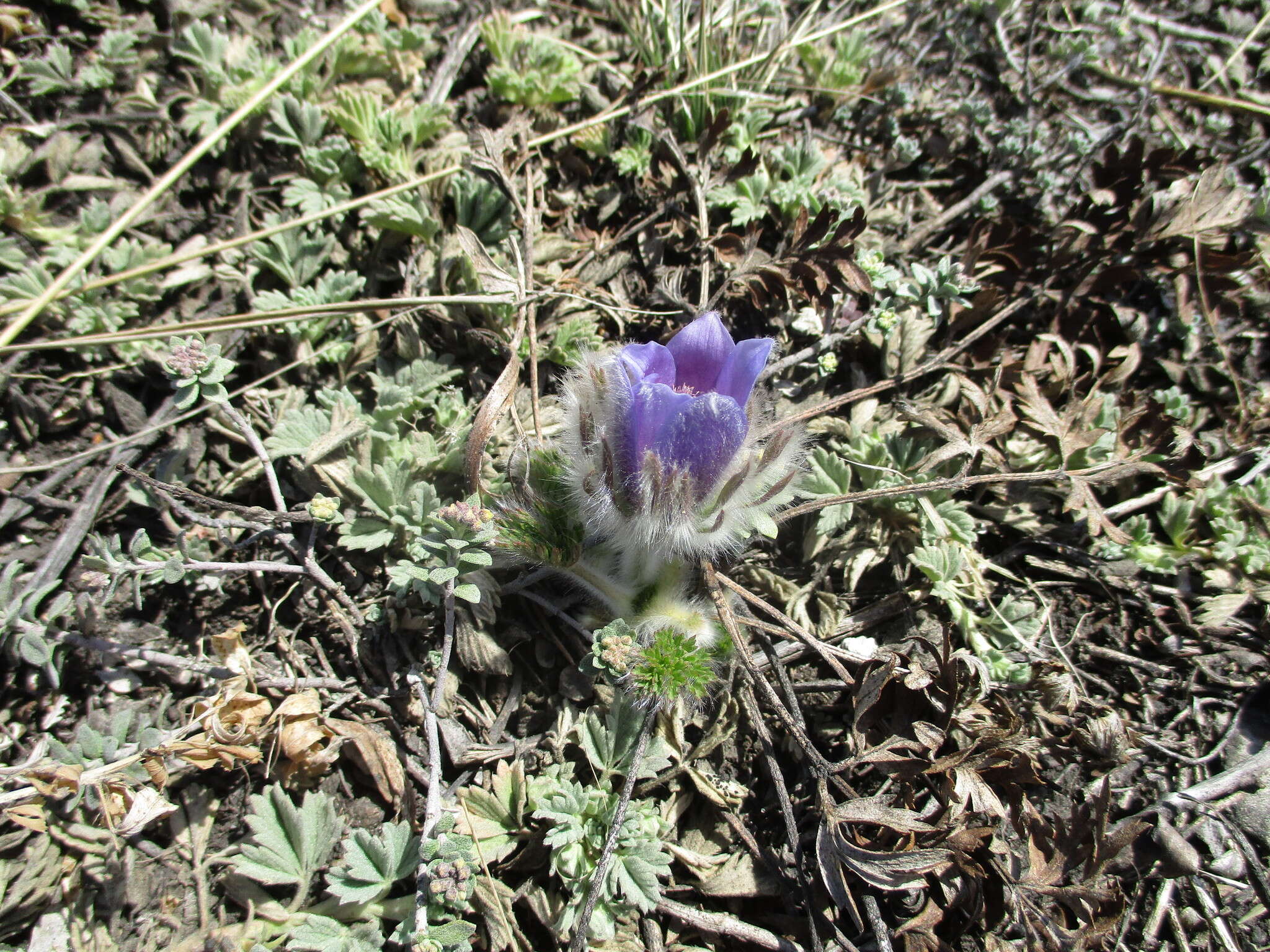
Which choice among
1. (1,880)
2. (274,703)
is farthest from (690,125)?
(1,880)

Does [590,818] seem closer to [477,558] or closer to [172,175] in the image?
[477,558]

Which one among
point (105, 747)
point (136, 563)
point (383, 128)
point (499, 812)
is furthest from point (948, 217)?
point (105, 747)

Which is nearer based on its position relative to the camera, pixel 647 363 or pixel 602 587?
pixel 647 363

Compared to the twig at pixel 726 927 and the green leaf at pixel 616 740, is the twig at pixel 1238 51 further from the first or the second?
the twig at pixel 726 927

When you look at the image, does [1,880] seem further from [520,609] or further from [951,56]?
[951,56]

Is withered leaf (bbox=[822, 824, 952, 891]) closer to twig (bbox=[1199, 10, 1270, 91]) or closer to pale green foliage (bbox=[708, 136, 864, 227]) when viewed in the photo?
pale green foliage (bbox=[708, 136, 864, 227])

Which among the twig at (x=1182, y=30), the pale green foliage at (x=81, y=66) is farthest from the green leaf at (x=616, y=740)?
the twig at (x=1182, y=30)

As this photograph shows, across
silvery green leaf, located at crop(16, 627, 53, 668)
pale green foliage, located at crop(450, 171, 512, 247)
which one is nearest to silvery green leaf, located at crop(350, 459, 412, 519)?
silvery green leaf, located at crop(16, 627, 53, 668)
